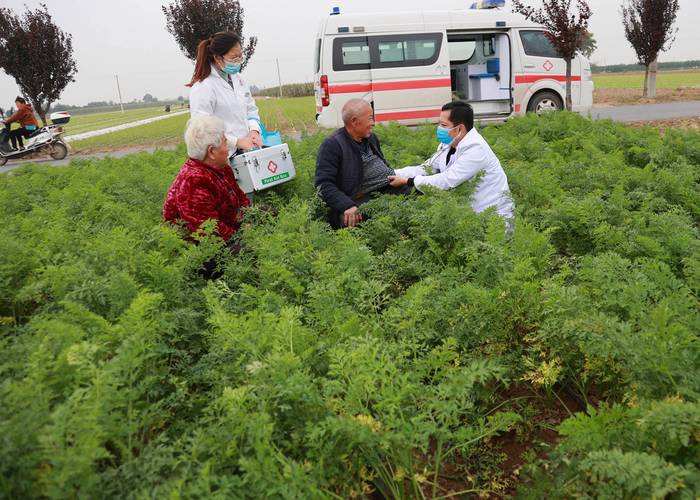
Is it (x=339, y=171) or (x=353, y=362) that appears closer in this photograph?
(x=353, y=362)

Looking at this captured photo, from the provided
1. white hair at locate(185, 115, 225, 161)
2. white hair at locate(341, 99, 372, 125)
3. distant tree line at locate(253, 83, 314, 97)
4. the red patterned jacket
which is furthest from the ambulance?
distant tree line at locate(253, 83, 314, 97)

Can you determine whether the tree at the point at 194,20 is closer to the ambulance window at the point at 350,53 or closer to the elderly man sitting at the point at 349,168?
the ambulance window at the point at 350,53

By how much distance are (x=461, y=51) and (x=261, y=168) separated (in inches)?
475

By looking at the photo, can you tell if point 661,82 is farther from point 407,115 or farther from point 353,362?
point 353,362

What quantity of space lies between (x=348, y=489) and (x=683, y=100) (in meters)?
28.9

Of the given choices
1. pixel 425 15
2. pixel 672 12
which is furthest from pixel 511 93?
A: pixel 672 12

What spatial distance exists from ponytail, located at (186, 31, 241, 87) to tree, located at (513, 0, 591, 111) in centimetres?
1180

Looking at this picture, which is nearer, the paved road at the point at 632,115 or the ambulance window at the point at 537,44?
the ambulance window at the point at 537,44

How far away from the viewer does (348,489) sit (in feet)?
8.40

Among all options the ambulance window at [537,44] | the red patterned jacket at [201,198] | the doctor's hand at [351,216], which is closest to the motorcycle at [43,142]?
the ambulance window at [537,44]

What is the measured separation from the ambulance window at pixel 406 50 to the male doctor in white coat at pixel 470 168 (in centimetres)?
894

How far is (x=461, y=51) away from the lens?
16.2m

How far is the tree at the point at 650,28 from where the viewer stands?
26766 mm

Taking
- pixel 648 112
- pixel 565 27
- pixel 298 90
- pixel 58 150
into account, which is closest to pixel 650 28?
pixel 648 112
